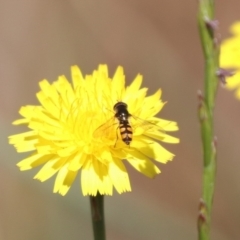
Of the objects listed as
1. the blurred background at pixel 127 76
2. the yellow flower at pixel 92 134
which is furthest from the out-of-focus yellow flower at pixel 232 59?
the blurred background at pixel 127 76

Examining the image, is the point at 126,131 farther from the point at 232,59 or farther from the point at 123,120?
the point at 232,59

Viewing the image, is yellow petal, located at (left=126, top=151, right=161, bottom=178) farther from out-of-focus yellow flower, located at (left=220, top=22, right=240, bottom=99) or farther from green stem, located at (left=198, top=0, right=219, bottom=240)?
out-of-focus yellow flower, located at (left=220, top=22, right=240, bottom=99)

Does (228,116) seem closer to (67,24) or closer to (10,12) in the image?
(67,24)

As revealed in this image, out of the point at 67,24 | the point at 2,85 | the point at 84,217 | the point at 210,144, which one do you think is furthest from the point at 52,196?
the point at 210,144

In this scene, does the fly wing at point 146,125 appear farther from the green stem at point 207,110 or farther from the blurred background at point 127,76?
the blurred background at point 127,76

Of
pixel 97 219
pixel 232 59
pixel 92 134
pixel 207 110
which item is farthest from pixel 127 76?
pixel 207 110

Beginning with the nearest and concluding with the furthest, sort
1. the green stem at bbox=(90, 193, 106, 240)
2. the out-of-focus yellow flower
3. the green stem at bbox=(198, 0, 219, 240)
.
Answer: the green stem at bbox=(198, 0, 219, 240), the green stem at bbox=(90, 193, 106, 240), the out-of-focus yellow flower

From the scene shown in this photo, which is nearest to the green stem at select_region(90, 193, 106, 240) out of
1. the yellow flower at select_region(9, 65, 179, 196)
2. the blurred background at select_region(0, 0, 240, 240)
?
the yellow flower at select_region(9, 65, 179, 196)
